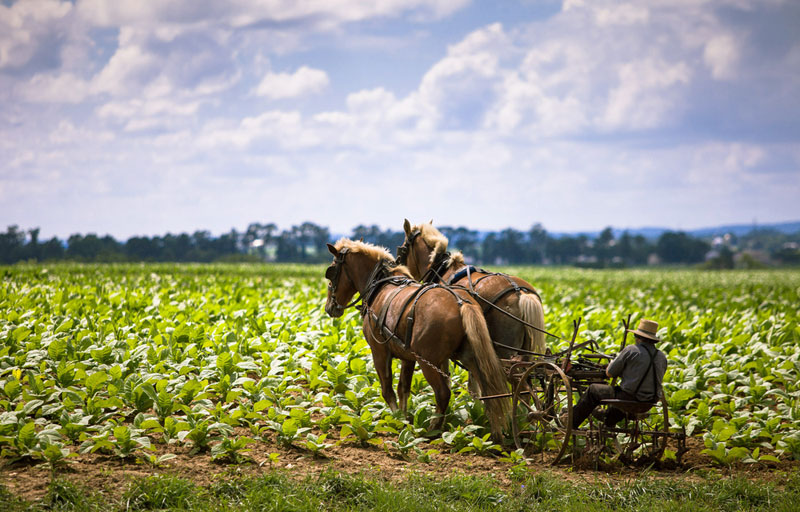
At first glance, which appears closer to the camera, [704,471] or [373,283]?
[704,471]

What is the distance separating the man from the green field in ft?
3.81

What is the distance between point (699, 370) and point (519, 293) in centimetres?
340

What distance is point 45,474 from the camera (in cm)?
525

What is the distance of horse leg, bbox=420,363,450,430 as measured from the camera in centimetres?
→ 641

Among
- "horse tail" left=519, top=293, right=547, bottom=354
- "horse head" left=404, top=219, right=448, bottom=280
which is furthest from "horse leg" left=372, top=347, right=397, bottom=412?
"horse tail" left=519, top=293, right=547, bottom=354

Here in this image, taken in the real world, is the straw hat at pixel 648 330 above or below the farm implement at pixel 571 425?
above

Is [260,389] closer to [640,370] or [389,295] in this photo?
[389,295]

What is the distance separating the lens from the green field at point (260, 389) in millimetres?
6020

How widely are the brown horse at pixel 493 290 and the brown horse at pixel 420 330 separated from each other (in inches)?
20.1

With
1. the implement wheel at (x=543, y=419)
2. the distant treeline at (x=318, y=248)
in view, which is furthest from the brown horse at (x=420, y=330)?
the distant treeline at (x=318, y=248)

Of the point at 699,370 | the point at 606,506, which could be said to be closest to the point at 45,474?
the point at 606,506

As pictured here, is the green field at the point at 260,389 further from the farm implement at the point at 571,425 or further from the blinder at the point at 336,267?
the blinder at the point at 336,267

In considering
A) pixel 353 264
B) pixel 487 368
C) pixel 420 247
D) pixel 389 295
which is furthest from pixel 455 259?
pixel 487 368

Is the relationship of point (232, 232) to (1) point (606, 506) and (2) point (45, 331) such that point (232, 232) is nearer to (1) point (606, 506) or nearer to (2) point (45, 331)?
(2) point (45, 331)
